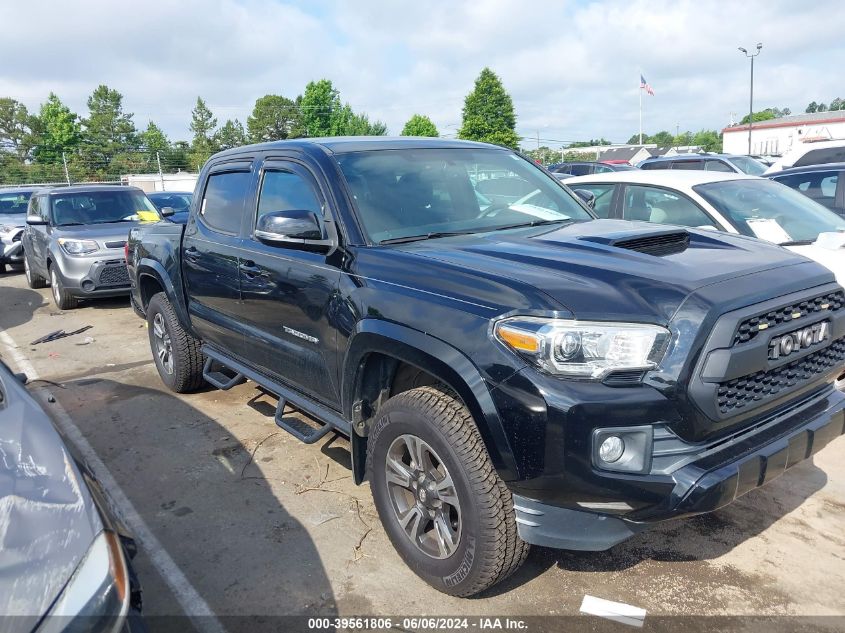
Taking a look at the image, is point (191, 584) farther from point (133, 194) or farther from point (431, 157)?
point (133, 194)

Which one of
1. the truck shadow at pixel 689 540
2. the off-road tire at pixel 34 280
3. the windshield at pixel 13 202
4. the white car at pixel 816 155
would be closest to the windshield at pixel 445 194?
the truck shadow at pixel 689 540

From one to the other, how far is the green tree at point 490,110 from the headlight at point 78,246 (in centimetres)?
5675

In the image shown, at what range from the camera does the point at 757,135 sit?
83.9 metres

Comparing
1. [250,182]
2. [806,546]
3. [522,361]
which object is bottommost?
[806,546]

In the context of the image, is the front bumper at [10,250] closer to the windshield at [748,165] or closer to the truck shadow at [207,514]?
the truck shadow at [207,514]

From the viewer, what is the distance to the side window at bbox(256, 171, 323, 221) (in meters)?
3.72

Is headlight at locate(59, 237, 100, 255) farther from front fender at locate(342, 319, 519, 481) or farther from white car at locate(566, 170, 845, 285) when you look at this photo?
front fender at locate(342, 319, 519, 481)

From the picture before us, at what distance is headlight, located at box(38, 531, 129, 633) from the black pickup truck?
1247mm

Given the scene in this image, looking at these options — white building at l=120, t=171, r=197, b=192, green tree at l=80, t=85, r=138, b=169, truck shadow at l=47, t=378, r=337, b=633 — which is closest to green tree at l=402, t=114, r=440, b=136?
green tree at l=80, t=85, r=138, b=169

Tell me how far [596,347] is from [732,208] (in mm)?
3752

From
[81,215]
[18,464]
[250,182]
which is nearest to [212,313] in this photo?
[250,182]

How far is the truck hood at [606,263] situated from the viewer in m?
2.46

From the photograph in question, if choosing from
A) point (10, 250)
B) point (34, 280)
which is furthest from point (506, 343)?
point (10, 250)

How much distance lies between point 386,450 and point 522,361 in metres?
0.94
